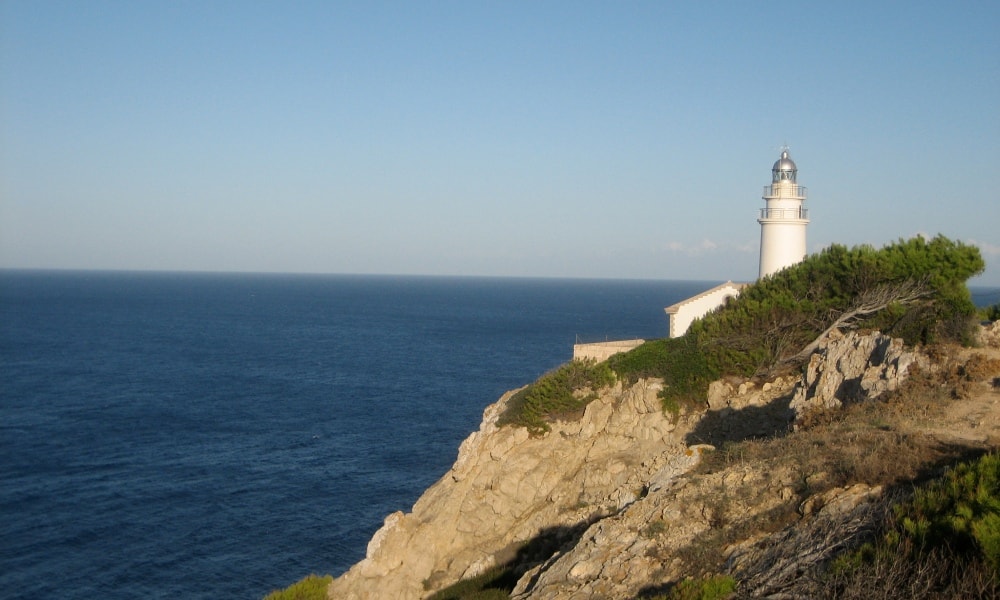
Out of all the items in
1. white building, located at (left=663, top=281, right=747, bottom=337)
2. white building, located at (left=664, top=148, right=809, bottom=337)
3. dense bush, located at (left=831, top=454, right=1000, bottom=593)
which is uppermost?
white building, located at (left=664, top=148, right=809, bottom=337)

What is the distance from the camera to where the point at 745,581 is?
924cm

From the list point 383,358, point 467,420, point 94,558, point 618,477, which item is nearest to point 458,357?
point 383,358

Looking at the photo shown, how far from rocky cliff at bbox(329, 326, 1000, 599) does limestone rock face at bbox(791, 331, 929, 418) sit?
0.13ft

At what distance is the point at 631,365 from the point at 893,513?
14000 mm

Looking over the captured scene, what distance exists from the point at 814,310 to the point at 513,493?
33.4 ft

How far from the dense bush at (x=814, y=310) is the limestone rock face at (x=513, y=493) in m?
1.31

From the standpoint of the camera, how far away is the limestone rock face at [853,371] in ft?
53.6

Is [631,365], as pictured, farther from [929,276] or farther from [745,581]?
[745,581]

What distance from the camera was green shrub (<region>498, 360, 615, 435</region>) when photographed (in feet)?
73.6

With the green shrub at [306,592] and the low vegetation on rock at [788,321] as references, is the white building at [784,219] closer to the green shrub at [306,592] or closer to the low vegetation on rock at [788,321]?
the low vegetation on rock at [788,321]

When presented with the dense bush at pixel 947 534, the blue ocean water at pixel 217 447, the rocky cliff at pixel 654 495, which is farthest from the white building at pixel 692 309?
the dense bush at pixel 947 534

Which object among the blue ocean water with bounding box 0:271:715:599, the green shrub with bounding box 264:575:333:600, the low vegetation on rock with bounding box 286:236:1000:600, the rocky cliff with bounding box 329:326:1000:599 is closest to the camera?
the low vegetation on rock with bounding box 286:236:1000:600

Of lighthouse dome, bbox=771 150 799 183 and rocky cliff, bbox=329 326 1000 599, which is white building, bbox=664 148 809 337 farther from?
rocky cliff, bbox=329 326 1000 599

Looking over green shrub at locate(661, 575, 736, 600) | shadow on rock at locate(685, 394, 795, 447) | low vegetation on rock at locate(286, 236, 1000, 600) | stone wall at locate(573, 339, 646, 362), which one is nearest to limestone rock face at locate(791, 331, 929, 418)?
low vegetation on rock at locate(286, 236, 1000, 600)
